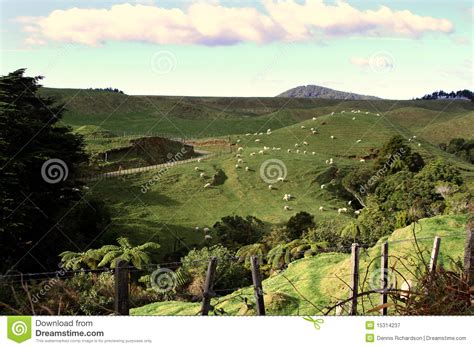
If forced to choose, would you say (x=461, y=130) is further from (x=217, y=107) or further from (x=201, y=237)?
(x=201, y=237)

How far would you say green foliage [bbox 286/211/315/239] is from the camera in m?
24.1

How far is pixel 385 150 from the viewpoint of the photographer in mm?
42062

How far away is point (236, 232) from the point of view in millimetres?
26500

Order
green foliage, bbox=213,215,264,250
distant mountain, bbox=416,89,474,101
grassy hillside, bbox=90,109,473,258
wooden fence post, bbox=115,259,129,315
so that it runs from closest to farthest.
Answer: wooden fence post, bbox=115,259,129,315 → green foliage, bbox=213,215,264,250 → grassy hillside, bbox=90,109,473,258 → distant mountain, bbox=416,89,474,101

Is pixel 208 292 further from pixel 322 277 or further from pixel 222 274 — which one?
pixel 222 274

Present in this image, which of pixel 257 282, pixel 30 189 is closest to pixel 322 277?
pixel 257 282

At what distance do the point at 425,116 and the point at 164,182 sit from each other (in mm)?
85790

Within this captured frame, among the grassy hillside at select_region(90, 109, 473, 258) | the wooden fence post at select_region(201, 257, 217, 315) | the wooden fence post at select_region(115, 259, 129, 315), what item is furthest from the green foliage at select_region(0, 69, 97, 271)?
the wooden fence post at select_region(201, 257, 217, 315)

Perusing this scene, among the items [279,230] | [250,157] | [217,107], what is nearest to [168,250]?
[279,230]

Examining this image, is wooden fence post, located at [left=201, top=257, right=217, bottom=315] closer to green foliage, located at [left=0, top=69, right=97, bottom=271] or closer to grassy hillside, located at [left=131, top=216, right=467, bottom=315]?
grassy hillside, located at [left=131, top=216, right=467, bottom=315]

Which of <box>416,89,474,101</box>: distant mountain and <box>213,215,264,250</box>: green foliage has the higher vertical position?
<box>416,89,474,101</box>: distant mountain

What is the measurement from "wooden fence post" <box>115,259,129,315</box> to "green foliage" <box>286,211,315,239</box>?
15464mm

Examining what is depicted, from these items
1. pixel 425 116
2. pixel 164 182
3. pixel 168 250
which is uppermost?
pixel 425 116

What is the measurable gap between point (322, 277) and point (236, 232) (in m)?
12.7
